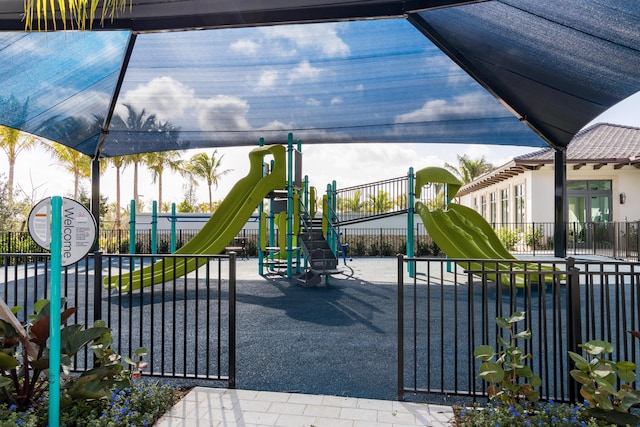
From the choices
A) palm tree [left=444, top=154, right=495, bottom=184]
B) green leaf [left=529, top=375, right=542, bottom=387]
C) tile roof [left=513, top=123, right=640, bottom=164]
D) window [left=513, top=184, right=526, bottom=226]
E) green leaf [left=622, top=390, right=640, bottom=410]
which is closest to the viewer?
green leaf [left=622, top=390, right=640, bottom=410]

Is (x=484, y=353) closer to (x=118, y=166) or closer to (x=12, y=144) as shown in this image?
(x=12, y=144)

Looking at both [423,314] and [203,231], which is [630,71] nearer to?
[423,314]

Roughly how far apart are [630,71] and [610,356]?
4.16m

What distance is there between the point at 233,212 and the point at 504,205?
18994 millimetres

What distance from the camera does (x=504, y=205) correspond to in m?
A: 23.9

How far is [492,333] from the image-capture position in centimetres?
550

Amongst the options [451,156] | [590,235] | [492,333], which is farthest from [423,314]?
[451,156]

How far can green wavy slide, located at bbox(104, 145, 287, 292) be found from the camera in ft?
28.5

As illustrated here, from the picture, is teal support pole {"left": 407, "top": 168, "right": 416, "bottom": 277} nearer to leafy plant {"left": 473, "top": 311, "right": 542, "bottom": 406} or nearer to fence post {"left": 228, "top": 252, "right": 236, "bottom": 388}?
fence post {"left": 228, "top": 252, "right": 236, "bottom": 388}

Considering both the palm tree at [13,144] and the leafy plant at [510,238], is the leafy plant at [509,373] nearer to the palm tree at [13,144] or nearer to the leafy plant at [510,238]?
the leafy plant at [510,238]

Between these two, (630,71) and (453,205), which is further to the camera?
(453,205)

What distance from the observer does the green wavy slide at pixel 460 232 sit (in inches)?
357

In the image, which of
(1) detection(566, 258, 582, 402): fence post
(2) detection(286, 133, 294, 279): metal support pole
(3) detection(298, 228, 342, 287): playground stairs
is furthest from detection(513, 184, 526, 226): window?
(1) detection(566, 258, 582, 402): fence post

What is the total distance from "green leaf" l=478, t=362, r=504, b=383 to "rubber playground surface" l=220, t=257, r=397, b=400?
3.02 feet
